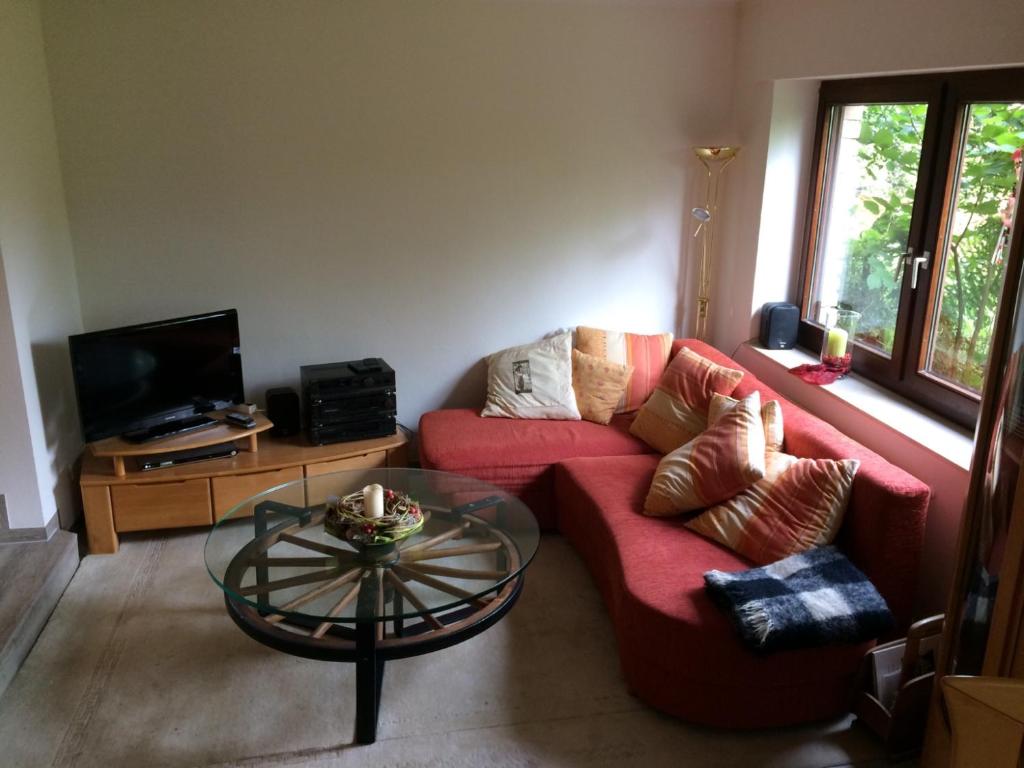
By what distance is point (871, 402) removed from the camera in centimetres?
331

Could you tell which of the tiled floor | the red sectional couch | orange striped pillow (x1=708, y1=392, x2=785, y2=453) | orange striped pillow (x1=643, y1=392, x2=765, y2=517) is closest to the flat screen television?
the tiled floor

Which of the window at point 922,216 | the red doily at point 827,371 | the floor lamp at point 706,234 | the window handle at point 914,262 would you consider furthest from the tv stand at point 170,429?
the window handle at point 914,262

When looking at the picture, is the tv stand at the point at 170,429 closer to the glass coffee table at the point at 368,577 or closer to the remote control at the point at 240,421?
the remote control at the point at 240,421

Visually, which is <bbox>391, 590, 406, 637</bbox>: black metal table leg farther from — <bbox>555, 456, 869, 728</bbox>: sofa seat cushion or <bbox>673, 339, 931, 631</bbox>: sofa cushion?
<bbox>673, 339, 931, 631</bbox>: sofa cushion

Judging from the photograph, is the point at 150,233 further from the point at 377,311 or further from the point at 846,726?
the point at 846,726

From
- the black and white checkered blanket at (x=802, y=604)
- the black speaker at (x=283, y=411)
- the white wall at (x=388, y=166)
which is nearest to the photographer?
the black and white checkered blanket at (x=802, y=604)

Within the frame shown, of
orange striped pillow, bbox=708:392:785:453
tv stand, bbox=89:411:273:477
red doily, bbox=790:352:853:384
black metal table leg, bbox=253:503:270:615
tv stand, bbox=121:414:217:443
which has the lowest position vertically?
black metal table leg, bbox=253:503:270:615

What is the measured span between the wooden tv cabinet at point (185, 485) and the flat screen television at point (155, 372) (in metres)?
0.22

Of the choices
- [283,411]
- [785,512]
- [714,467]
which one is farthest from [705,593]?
[283,411]

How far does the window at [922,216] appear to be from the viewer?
115 inches

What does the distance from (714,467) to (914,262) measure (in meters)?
1.18

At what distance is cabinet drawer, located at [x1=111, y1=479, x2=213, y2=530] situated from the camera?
354 centimetres

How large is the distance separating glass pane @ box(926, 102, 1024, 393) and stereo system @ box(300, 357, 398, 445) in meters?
2.35

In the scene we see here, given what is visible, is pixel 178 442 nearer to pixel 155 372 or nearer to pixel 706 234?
pixel 155 372
